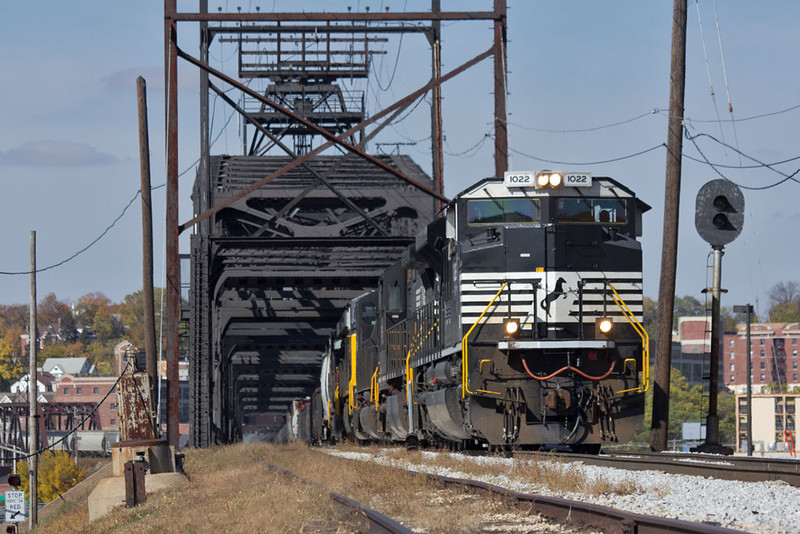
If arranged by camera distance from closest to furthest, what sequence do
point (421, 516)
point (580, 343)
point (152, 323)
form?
point (421, 516) → point (580, 343) → point (152, 323)

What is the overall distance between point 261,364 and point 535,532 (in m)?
43.0

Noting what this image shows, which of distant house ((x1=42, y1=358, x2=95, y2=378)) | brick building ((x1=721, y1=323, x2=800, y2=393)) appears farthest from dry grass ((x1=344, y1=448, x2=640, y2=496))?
distant house ((x1=42, y1=358, x2=95, y2=378))

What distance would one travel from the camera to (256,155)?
3944 cm

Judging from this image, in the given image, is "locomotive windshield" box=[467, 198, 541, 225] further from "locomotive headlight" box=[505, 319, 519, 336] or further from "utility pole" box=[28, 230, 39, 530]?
"utility pole" box=[28, 230, 39, 530]

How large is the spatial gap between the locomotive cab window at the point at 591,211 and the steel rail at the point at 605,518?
20.1ft

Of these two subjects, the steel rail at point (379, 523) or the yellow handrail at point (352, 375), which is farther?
the yellow handrail at point (352, 375)

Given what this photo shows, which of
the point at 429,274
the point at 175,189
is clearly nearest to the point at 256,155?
the point at 175,189

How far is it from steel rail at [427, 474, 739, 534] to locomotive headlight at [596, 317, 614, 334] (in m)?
5.28

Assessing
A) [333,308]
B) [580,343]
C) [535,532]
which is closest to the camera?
[535,532]

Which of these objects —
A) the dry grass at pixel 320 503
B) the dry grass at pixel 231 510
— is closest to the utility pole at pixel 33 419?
the dry grass at pixel 231 510

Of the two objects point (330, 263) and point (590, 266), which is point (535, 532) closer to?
point (590, 266)

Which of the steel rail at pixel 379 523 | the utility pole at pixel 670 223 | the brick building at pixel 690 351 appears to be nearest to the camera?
the steel rail at pixel 379 523

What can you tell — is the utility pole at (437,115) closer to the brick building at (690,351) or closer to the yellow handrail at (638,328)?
the yellow handrail at (638,328)

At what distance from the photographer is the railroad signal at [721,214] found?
19547mm
